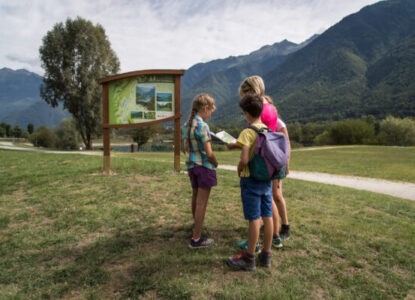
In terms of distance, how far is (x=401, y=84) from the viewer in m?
146

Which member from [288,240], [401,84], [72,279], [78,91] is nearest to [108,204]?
[72,279]

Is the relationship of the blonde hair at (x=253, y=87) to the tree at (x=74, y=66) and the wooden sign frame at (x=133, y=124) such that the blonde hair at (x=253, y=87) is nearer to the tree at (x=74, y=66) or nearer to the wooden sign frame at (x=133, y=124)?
the wooden sign frame at (x=133, y=124)

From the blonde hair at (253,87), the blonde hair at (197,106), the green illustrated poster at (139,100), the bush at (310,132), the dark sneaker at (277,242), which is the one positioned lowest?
the dark sneaker at (277,242)

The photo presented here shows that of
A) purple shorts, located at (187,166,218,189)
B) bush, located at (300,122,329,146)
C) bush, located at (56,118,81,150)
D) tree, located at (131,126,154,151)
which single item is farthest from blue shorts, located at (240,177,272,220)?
bush, located at (300,122,329,146)

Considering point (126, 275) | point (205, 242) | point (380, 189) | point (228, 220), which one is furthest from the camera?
point (380, 189)

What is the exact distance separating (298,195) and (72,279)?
5.32 metres

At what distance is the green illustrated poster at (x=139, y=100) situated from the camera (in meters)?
8.35

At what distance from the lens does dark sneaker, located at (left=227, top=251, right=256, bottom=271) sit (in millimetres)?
2748

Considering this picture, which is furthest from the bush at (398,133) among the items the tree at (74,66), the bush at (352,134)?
the tree at (74,66)

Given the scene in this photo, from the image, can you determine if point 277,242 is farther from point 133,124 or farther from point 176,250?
point 133,124

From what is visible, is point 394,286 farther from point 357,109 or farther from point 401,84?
point 401,84

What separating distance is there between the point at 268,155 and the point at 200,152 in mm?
935

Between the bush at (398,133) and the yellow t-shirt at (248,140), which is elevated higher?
the bush at (398,133)

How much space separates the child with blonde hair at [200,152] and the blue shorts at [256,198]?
1.82 feet
